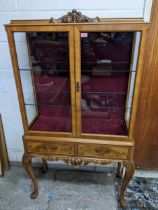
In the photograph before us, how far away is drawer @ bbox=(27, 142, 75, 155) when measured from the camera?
147 cm

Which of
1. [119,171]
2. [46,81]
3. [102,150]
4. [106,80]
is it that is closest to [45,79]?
[46,81]

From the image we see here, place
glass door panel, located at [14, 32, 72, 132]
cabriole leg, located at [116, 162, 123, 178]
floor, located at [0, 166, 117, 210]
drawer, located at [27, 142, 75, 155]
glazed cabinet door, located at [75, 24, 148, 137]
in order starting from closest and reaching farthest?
glazed cabinet door, located at [75, 24, 148, 137], glass door panel, located at [14, 32, 72, 132], drawer, located at [27, 142, 75, 155], floor, located at [0, 166, 117, 210], cabriole leg, located at [116, 162, 123, 178]

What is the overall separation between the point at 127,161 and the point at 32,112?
88 centimetres

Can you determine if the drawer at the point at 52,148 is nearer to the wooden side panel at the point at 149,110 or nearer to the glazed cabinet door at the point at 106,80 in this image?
the glazed cabinet door at the point at 106,80

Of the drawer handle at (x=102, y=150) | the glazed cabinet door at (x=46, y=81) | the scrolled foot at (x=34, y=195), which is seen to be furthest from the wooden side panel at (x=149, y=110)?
the scrolled foot at (x=34, y=195)

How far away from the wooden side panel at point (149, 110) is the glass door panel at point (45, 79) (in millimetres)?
720

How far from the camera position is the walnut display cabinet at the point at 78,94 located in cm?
128

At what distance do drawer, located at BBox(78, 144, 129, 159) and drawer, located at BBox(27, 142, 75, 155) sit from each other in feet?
0.26

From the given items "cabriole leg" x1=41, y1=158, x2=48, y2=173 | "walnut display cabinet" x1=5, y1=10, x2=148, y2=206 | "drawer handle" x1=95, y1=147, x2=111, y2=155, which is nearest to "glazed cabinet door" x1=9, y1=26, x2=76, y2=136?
"walnut display cabinet" x1=5, y1=10, x2=148, y2=206

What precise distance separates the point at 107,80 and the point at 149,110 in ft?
1.97

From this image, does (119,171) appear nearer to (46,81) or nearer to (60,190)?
(60,190)

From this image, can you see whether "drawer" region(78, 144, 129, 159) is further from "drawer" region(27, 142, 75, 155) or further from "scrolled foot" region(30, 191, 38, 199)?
"scrolled foot" region(30, 191, 38, 199)

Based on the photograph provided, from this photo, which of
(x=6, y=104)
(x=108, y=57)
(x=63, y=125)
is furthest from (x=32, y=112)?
(x=108, y=57)

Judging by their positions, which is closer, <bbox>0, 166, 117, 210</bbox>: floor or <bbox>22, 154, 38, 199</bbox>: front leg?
<bbox>22, 154, 38, 199</bbox>: front leg
